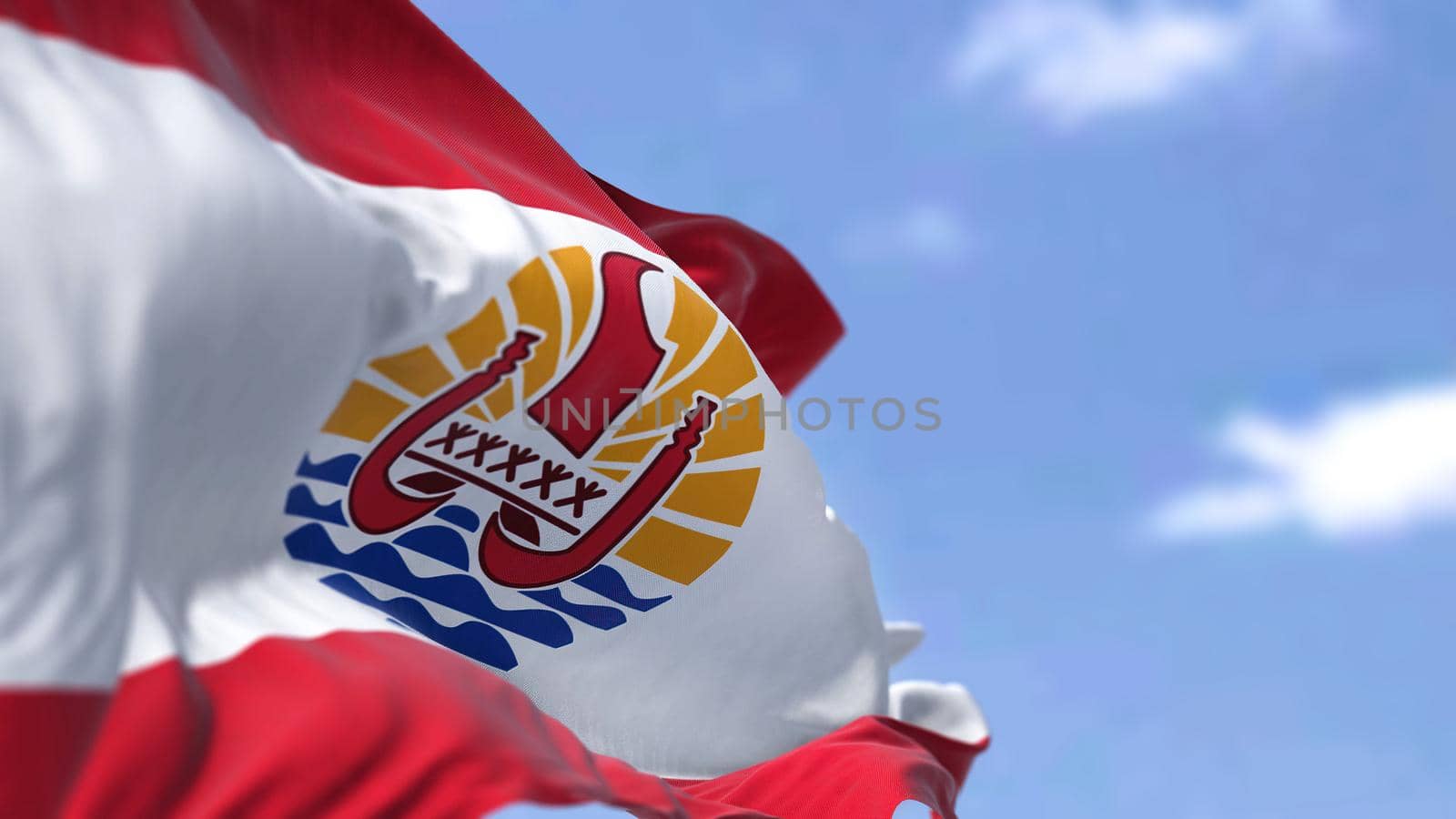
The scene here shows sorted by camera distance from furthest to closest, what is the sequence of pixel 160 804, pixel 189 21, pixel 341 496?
pixel 341 496
pixel 189 21
pixel 160 804

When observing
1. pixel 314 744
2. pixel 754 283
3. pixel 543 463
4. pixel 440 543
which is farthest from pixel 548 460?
pixel 754 283

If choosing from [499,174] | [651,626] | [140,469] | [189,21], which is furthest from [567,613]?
[189,21]

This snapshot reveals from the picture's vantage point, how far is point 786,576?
438 cm

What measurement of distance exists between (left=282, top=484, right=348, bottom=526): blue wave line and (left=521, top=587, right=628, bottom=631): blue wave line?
2.39 feet

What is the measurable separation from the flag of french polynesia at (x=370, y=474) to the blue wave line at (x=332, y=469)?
0.05ft

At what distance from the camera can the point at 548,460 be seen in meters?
3.73

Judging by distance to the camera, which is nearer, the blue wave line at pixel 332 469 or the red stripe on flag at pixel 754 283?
the blue wave line at pixel 332 469

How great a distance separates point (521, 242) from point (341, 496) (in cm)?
85

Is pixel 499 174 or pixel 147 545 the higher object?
pixel 499 174

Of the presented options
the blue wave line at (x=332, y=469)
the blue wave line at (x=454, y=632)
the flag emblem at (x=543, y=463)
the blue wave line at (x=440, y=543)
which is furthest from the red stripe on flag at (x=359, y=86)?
the blue wave line at (x=454, y=632)

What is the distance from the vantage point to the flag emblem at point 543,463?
10.9ft

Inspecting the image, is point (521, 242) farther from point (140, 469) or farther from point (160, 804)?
point (160, 804)

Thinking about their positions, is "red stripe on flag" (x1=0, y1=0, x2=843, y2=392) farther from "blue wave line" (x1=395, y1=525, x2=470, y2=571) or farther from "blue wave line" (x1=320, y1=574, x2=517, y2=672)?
"blue wave line" (x1=320, y1=574, x2=517, y2=672)

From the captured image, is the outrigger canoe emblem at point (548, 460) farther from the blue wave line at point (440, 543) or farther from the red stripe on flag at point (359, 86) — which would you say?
the red stripe on flag at point (359, 86)
